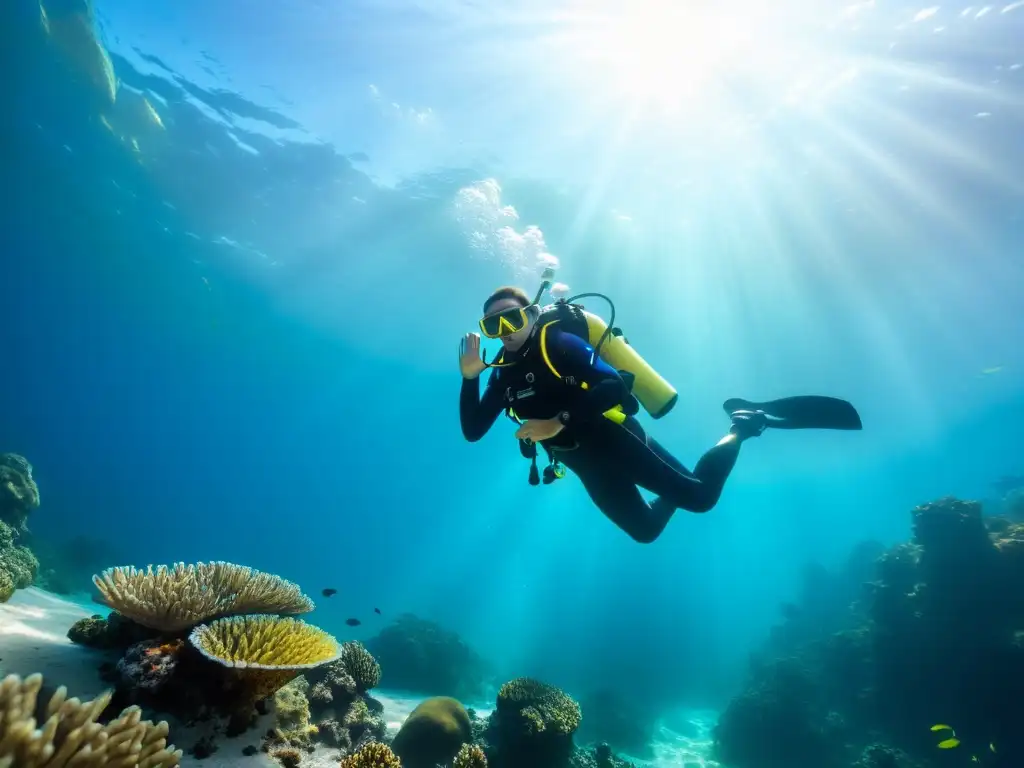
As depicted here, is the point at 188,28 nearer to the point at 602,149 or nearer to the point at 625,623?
the point at 602,149

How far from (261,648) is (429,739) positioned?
4.53m

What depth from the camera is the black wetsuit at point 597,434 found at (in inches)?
187

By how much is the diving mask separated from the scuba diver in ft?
0.04

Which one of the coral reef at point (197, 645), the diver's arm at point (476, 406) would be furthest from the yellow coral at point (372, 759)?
the diver's arm at point (476, 406)

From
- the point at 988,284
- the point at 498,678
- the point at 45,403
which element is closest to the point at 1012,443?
the point at 988,284

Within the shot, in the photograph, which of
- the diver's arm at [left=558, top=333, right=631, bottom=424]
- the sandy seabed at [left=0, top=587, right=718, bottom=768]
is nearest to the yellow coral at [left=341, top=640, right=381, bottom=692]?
the sandy seabed at [left=0, top=587, right=718, bottom=768]

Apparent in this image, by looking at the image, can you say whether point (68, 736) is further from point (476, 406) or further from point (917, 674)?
point (917, 674)

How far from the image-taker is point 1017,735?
11.9m

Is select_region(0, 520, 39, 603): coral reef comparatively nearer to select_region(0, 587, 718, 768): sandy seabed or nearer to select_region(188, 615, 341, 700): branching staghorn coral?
select_region(0, 587, 718, 768): sandy seabed

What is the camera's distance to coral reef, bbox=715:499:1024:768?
500 inches

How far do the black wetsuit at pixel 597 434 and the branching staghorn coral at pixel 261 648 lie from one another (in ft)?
9.49

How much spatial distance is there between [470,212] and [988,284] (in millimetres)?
30525

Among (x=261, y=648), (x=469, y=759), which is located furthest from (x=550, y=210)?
(x=261, y=648)

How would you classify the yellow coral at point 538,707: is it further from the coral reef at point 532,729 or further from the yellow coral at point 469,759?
the yellow coral at point 469,759
